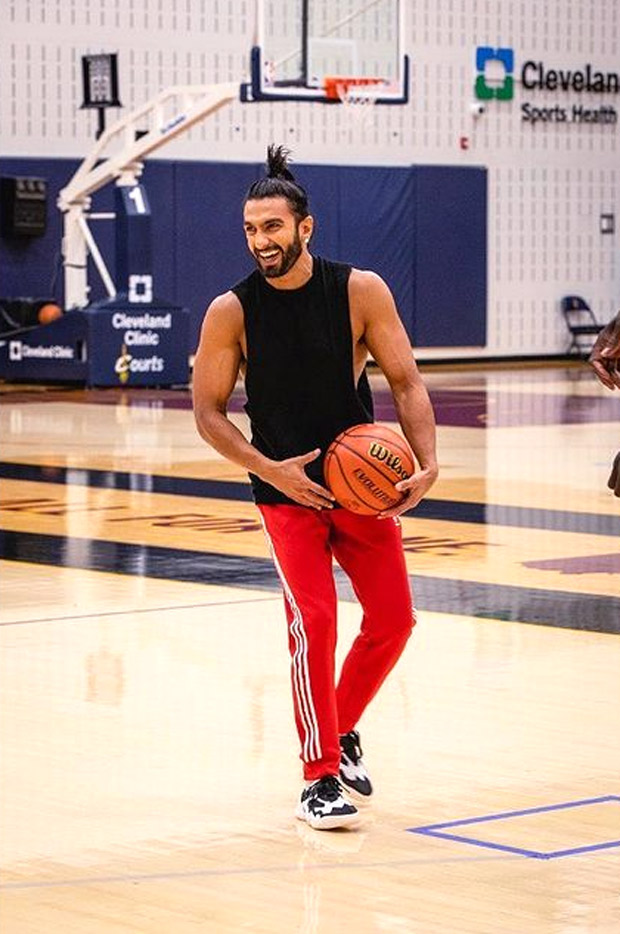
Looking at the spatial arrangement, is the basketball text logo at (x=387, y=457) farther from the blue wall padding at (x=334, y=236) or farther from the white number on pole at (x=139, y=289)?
the blue wall padding at (x=334, y=236)

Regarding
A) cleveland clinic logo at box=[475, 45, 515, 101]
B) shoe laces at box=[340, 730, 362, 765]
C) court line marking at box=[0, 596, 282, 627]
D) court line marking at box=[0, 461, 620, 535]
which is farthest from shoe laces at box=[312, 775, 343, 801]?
cleveland clinic logo at box=[475, 45, 515, 101]

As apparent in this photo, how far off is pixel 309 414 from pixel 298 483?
10.8 inches

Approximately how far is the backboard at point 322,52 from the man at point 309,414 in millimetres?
18932

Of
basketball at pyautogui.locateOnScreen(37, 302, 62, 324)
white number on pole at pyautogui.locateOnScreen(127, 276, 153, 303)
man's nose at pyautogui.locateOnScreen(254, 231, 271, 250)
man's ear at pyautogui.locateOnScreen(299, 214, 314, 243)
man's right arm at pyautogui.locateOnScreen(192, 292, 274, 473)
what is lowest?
basketball at pyautogui.locateOnScreen(37, 302, 62, 324)

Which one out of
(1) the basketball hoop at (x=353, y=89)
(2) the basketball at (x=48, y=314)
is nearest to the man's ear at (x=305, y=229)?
(1) the basketball hoop at (x=353, y=89)

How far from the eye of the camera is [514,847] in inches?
236

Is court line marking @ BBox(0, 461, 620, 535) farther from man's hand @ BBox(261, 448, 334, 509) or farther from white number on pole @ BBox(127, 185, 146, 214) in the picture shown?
white number on pole @ BBox(127, 185, 146, 214)

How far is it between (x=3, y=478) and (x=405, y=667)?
8277 millimetres

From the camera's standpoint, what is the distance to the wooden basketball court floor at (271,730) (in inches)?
218

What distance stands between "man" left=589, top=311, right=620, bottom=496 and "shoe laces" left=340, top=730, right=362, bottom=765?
109 cm

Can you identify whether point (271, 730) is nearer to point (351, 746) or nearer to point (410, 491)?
point (351, 746)

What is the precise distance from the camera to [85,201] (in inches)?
1088

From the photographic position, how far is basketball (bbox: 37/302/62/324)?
26781 millimetres

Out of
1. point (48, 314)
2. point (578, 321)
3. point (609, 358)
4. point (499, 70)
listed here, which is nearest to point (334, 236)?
point (499, 70)
